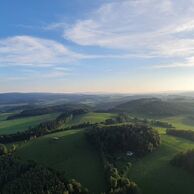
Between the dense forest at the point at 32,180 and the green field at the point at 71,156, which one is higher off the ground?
the green field at the point at 71,156

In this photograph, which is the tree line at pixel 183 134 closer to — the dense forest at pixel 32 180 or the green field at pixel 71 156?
the green field at pixel 71 156

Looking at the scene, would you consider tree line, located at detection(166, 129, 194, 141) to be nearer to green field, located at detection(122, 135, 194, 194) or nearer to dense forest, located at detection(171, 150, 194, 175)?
green field, located at detection(122, 135, 194, 194)

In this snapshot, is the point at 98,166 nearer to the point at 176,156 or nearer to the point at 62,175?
the point at 62,175

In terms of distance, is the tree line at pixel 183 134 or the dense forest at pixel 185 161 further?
the tree line at pixel 183 134

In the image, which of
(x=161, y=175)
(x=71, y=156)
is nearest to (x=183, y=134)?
(x=161, y=175)

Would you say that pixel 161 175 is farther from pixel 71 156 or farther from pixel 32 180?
pixel 32 180

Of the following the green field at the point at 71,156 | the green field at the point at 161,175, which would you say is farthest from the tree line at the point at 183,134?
the green field at the point at 71,156

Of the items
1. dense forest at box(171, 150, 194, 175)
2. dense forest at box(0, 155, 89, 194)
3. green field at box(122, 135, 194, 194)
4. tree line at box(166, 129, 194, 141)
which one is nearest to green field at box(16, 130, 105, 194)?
dense forest at box(0, 155, 89, 194)
